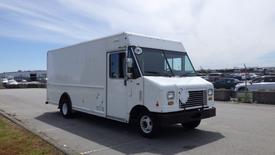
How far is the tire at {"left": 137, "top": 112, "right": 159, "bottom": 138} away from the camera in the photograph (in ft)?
26.5

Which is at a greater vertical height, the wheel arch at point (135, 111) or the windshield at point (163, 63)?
the windshield at point (163, 63)

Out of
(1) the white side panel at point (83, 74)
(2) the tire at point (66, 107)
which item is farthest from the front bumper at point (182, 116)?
(2) the tire at point (66, 107)

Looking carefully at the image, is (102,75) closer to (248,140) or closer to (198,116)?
(198,116)

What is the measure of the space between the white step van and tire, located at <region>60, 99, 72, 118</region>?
Result: 3.66 feet

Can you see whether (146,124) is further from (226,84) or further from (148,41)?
(226,84)

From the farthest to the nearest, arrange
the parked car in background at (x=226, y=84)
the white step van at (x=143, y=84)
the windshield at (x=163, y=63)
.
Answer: the parked car in background at (x=226, y=84) < the windshield at (x=163, y=63) < the white step van at (x=143, y=84)

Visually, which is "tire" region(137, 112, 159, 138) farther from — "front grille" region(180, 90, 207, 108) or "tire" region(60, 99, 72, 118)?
"tire" region(60, 99, 72, 118)

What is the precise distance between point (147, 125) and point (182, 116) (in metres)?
1.01

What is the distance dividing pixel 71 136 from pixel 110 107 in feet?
5.04

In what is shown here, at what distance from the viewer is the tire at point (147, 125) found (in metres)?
8.06

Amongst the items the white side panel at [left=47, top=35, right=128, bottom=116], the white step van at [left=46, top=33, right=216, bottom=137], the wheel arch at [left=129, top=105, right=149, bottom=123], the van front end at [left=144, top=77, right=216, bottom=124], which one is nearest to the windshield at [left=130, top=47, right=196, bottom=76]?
the white step van at [left=46, top=33, right=216, bottom=137]

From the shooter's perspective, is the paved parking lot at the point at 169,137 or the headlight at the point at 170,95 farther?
the headlight at the point at 170,95

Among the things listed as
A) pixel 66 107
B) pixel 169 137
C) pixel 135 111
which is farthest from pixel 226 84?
pixel 135 111

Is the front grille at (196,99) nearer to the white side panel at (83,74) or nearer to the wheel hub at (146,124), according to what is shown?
the wheel hub at (146,124)
